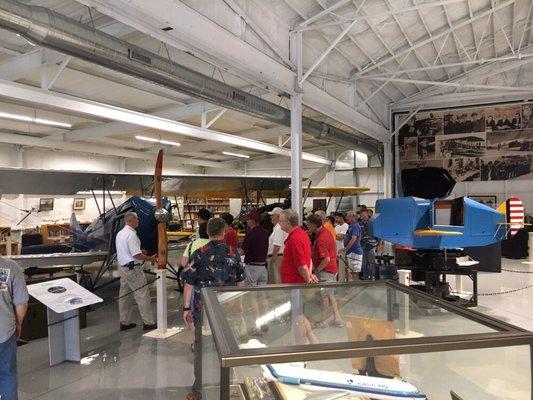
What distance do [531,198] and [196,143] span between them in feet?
40.6

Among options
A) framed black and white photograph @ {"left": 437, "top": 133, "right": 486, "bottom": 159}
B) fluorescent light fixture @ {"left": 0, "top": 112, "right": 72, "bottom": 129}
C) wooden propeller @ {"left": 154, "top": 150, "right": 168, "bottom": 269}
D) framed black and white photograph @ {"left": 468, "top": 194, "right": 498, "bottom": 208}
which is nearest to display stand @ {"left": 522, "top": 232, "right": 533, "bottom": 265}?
framed black and white photograph @ {"left": 468, "top": 194, "right": 498, "bottom": 208}

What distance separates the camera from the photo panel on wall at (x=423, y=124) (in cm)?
1483

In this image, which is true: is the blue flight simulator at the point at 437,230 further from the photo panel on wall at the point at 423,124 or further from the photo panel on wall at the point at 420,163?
the photo panel on wall at the point at 423,124

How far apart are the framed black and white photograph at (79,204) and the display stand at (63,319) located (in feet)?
46.6

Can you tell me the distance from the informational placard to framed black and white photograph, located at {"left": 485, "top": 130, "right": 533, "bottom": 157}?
565 inches

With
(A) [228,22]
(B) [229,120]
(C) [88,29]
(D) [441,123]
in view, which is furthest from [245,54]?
(D) [441,123]

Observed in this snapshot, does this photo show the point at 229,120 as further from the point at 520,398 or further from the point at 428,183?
the point at 520,398

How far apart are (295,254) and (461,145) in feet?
42.0

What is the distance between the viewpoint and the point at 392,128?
581 inches

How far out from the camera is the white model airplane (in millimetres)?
1460

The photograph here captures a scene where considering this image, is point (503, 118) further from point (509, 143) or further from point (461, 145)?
point (461, 145)

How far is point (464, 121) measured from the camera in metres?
14.5

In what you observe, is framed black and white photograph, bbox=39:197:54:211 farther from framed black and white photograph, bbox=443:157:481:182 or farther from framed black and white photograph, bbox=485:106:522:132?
framed black and white photograph, bbox=485:106:522:132

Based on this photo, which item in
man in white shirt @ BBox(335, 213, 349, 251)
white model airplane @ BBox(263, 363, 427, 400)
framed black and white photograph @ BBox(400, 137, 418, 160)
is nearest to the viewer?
white model airplane @ BBox(263, 363, 427, 400)
